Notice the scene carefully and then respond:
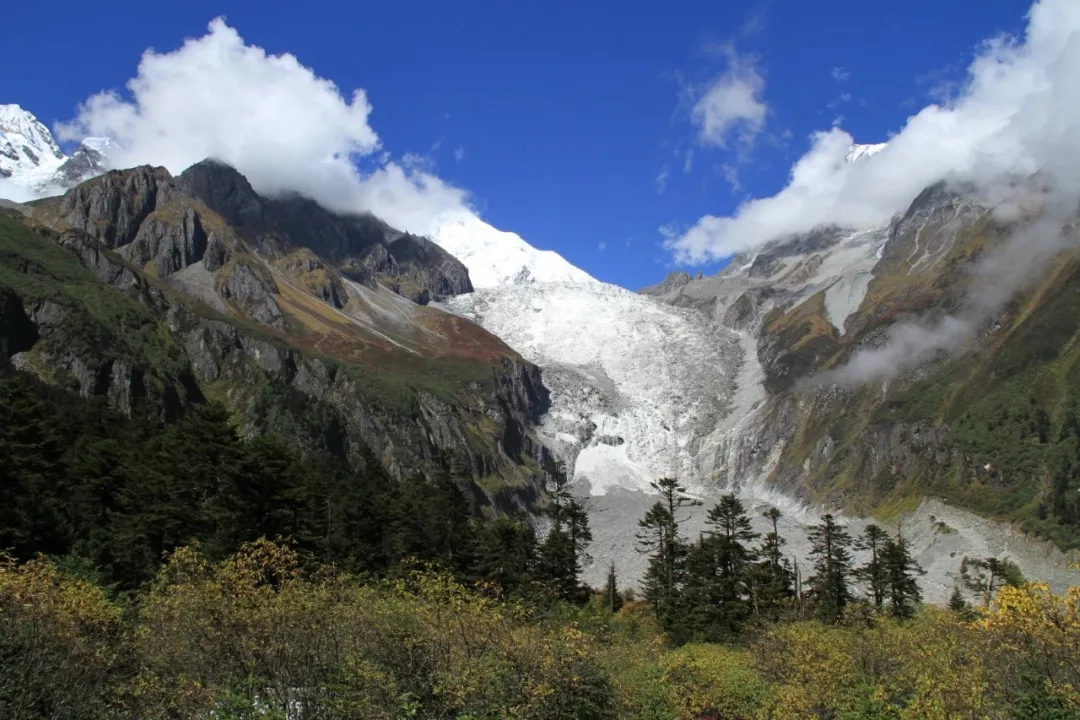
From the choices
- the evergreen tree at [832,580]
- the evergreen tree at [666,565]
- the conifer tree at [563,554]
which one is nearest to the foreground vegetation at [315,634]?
the evergreen tree at [832,580]

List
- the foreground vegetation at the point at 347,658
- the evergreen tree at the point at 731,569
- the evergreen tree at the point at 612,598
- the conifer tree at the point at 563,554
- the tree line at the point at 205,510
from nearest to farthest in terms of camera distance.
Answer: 1. the foreground vegetation at the point at 347,658
2. the tree line at the point at 205,510
3. the evergreen tree at the point at 731,569
4. the conifer tree at the point at 563,554
5. the evergreen tree at the point at 612,598

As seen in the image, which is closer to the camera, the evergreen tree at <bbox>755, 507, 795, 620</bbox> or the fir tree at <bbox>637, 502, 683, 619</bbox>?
the evergreen tree at <bbox>755, 507, 795, 620</bbox>

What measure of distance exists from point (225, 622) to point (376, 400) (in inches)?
6708

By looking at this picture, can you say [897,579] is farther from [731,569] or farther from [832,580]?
[731,569]

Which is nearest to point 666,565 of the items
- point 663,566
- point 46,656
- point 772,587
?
point 663,566

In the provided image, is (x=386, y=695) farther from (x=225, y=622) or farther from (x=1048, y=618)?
(x=1048, y=618)

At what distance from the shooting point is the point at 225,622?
22125 millimetres

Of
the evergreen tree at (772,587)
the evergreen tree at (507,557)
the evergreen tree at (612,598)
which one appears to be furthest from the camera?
the evergreen tree at (612,598)

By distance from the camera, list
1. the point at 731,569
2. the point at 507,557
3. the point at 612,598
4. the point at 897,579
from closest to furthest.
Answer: the point at 897,579 < the point at 731,569 < the point at 507,557 < the point at 612,598

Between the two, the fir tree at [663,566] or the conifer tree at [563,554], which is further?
the conifer tree at [563,554]

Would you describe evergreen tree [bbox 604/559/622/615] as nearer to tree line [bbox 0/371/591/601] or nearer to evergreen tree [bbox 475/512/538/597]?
tree line [bbox 0/371/591/601]

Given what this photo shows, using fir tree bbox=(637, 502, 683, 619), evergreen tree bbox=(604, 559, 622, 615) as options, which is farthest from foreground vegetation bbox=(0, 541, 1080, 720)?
evergreen tree bbox=(604, 559, 622, 615)

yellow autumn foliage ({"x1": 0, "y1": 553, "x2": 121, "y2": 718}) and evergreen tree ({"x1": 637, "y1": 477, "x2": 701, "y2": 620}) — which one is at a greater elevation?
evergreen tree ({"x1": 637, "y1": 477, "x2": 701, "y2": 620})

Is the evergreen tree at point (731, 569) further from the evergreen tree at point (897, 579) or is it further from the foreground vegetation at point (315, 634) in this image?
the evergreen tree at point (897, 579)
